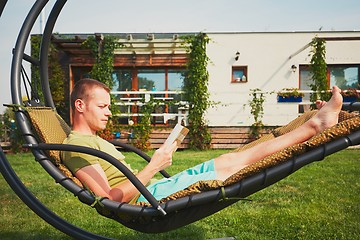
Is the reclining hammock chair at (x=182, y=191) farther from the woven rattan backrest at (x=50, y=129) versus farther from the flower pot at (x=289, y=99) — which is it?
the flower pot at (x=289, y=99)

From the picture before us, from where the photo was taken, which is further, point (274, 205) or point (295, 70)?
point (295, 70)

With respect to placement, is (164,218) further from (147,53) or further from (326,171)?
(147,53)

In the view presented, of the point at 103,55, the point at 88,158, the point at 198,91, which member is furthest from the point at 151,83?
the point at 88,158

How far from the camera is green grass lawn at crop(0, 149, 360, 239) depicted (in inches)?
125

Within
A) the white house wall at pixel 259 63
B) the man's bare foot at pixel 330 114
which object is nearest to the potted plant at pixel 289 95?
the white house wall at pixel 259 63

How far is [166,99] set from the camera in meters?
12.0

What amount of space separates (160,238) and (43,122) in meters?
1.32

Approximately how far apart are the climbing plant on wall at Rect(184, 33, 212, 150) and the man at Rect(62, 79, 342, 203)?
8830 mm

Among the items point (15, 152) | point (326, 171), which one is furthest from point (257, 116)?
point (15, 152)

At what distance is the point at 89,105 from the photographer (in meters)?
2.37

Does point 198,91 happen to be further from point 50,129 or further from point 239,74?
point 50,129

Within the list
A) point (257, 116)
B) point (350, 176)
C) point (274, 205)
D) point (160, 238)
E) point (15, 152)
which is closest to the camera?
point (160, 238)

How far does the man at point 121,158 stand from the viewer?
2098 mm

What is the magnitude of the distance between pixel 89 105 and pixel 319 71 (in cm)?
1048
